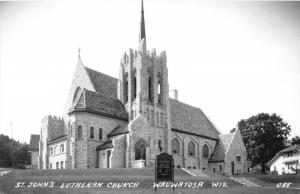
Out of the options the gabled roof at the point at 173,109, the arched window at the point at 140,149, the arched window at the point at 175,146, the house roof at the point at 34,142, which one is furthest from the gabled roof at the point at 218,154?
the house roof at the point at 34,142

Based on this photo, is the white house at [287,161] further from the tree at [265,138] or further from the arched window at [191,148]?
the arched window at [191,148]

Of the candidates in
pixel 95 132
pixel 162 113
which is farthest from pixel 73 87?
pixel 162 113

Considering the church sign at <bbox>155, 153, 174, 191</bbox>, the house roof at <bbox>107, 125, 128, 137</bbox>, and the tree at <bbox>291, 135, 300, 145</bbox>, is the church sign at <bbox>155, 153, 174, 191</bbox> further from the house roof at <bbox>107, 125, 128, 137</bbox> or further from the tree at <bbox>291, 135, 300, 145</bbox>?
the tree at <bbox>291, 135, 300, 145</bbox>

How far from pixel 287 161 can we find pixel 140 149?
37.8 metres

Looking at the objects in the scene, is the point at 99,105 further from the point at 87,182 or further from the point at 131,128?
the point at 87,182

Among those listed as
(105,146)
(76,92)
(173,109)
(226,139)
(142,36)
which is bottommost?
(105,146)

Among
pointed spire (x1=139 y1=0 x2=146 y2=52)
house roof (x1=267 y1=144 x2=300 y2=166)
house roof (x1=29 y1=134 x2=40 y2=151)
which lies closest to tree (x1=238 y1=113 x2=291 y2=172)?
house roof (x1=267 y1=144 x2=300 y2=166)

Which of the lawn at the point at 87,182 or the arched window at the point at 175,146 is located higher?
the arched window at the point at 175,146

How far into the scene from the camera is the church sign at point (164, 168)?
27578 mm

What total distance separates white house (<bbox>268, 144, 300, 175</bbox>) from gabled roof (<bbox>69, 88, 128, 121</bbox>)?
120 ft

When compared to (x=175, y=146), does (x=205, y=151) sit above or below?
below

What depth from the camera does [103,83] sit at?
5888 cm

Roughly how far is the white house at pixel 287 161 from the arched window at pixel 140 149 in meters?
35.3

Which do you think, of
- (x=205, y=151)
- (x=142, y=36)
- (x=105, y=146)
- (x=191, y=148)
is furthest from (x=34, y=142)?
(x=205, y=151)
